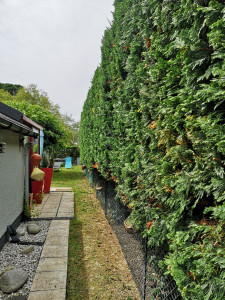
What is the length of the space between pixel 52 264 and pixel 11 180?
6.78ft

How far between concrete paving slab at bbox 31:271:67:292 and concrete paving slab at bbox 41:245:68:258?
0.52m

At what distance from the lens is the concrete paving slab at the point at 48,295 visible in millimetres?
2385

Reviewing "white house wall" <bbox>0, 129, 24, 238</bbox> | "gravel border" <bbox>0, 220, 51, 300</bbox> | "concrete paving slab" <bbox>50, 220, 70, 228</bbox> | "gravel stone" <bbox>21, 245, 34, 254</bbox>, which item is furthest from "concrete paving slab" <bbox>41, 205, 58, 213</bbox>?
"gravel stone" <bbox>21, 245, 34, 254</bbox>

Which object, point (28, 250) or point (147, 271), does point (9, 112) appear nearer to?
point (28, 250)

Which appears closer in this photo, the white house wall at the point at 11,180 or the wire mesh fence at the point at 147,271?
the wire mesh fence at the point at 147,271

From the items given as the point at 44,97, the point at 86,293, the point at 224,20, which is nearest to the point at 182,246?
the point at 224,20

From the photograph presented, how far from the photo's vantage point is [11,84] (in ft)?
142

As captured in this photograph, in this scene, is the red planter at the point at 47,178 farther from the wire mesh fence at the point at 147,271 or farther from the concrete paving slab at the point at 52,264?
the wire mesh fence at the point at 147,271

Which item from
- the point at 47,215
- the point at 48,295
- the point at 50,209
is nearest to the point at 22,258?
the point at 48,295

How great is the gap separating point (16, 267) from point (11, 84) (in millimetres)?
47838

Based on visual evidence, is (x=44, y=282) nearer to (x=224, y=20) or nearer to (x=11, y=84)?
(x=224, y=20)

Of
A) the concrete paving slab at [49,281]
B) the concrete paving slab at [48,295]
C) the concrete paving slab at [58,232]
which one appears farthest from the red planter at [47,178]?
the concrete paving slab at [48,295]

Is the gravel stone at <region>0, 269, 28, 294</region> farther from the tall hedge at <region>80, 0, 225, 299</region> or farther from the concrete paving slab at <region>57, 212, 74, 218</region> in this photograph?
the concrete paving slab at <region>57, 212, 74, 218</region>

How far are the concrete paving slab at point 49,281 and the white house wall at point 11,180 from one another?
4.51 ft
